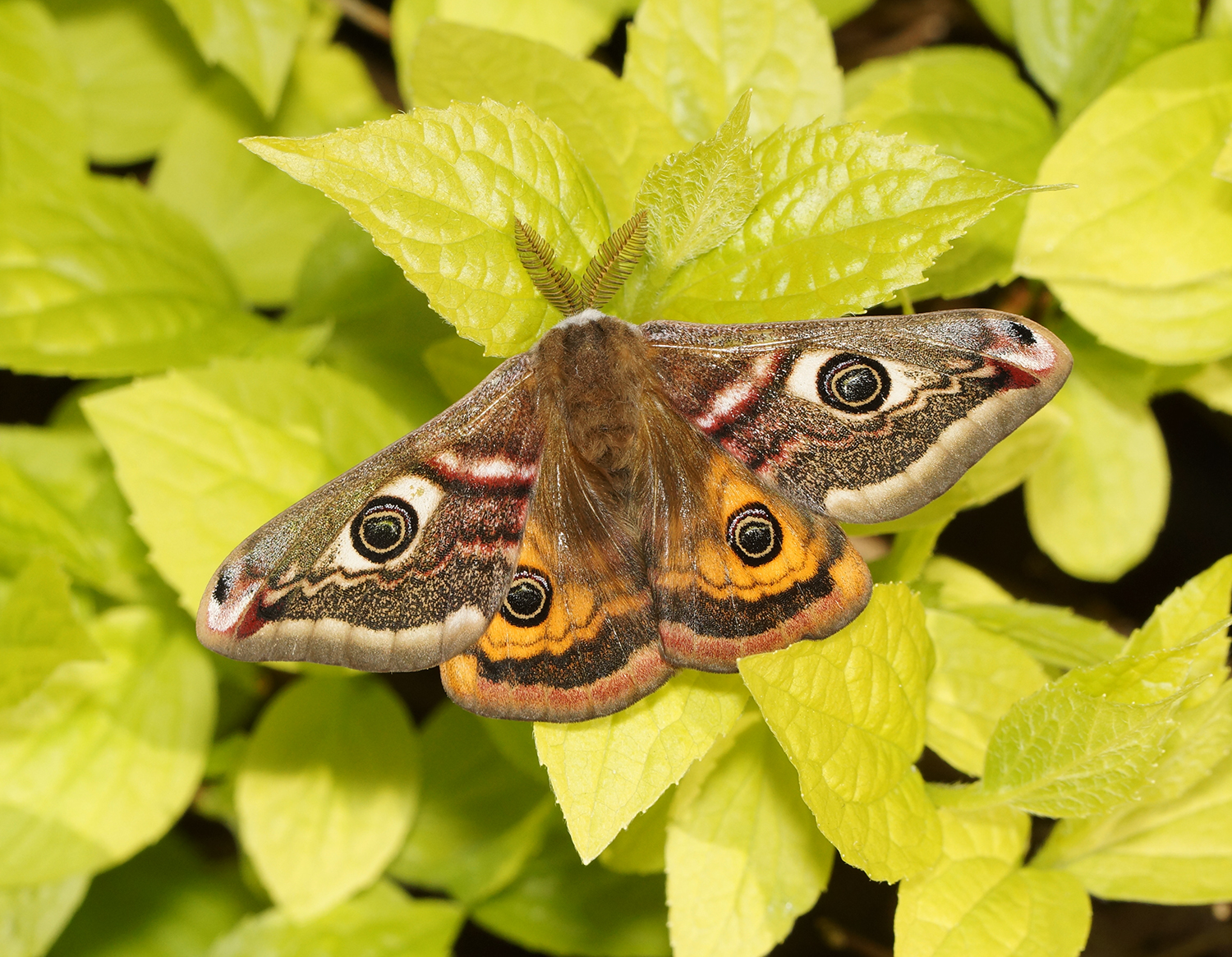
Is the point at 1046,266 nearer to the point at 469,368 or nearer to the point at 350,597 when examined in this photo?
the point at 469,368

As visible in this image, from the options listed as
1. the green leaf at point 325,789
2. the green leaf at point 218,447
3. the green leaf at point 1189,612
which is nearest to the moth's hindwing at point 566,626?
the green leaf at point 218,447

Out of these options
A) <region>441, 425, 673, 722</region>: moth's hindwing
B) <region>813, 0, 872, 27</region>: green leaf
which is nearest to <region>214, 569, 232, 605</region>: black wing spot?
<region>441, 425, 673, 722</region>: moth's hindwing

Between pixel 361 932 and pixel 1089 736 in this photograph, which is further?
pixel 361 932

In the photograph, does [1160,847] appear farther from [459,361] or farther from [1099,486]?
[459,361]

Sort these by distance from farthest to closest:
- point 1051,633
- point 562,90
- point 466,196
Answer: point 1051,633 < point 562,90 < point 466,196

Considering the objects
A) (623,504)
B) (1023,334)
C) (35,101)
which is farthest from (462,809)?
(35,101)

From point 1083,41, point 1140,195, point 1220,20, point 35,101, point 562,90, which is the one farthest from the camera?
point 35,101
